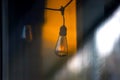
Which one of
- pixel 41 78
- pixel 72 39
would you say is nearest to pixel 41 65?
pixel 41 78

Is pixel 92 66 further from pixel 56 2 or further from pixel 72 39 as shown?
pixel 56 2

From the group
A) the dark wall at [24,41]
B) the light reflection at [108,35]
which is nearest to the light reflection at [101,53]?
the light reflection at [108,35]

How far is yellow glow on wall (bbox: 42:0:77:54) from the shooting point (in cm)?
107

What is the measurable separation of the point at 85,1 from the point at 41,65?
1.13 feet

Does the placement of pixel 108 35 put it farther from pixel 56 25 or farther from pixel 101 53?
pixel 56 25

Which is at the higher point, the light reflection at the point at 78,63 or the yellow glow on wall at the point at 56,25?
the yellow glow on wall at the point at 56,25

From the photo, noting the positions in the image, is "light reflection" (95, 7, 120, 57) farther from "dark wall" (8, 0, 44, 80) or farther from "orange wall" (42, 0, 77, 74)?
"dark wall" (8, 0, 44, 80)

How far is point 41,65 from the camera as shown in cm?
106

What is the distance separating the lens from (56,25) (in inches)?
42.7

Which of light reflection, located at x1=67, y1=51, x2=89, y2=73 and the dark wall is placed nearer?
the dark wall

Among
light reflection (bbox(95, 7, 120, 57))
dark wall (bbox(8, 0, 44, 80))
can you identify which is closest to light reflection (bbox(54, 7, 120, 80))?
light reflection (bbox(95, 7, 120, 57))

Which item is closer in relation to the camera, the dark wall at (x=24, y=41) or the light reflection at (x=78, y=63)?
the dark wall at (x=24, y=41)

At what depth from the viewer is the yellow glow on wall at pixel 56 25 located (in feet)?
3.51

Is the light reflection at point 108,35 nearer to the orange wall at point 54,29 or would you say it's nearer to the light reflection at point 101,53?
the light reflection at point 101,53
